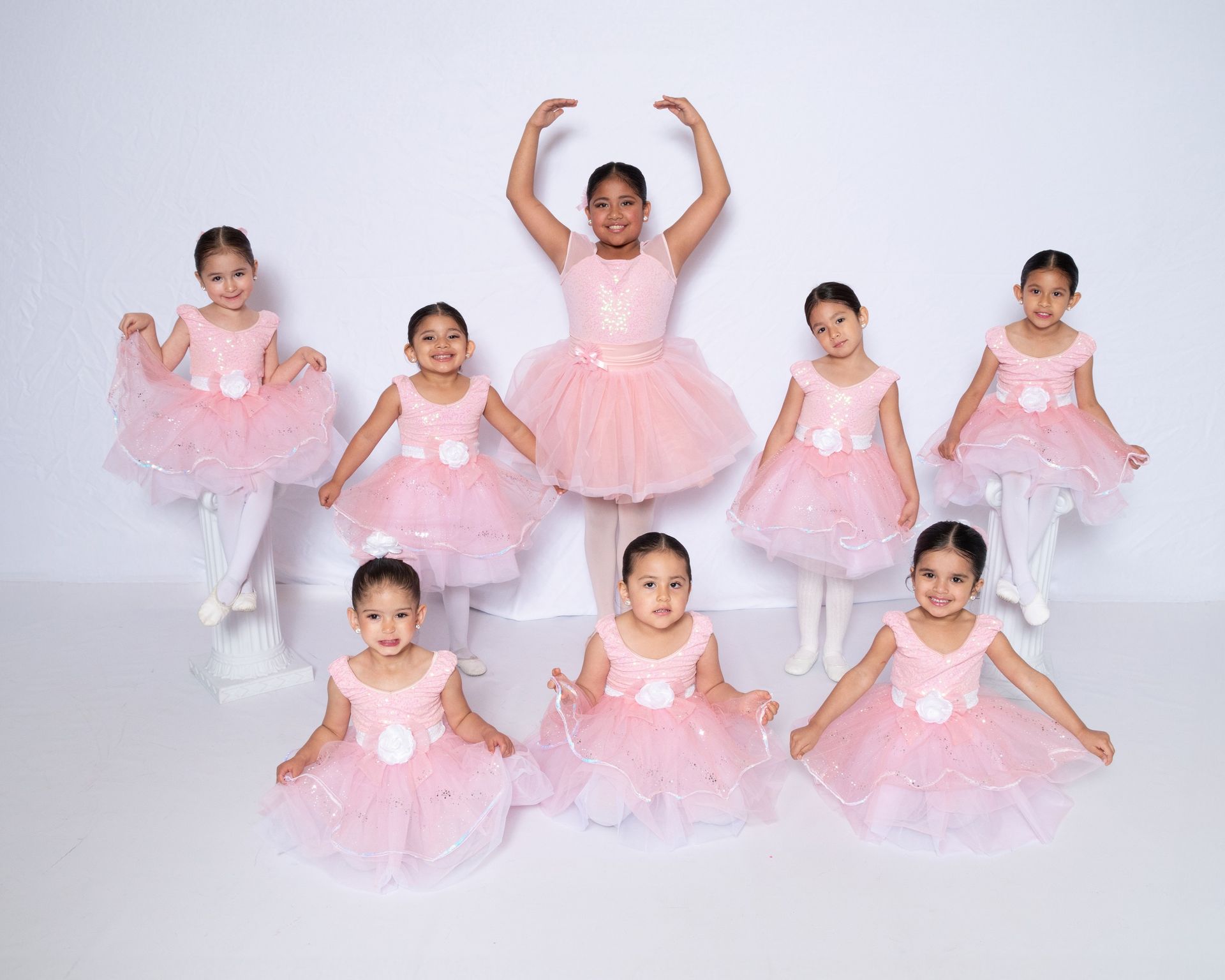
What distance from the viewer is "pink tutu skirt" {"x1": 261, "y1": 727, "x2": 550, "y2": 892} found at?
8.00 feet

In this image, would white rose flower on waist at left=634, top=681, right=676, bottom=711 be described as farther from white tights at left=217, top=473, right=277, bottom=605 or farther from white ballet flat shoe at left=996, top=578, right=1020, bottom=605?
white tights at left=217, top=473, right=277, bottom=605

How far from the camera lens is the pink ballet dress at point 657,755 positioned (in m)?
2.59

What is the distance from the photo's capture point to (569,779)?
265 centimetres

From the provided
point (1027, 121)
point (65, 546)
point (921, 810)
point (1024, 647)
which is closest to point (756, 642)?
point (1024, 647)

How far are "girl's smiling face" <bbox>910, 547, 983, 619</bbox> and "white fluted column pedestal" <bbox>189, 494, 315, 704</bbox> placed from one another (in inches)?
74.8

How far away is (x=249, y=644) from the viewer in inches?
135

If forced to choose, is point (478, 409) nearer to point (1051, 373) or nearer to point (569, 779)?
point (569, 779)

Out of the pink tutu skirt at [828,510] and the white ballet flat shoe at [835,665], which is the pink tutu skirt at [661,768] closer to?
the pink tutu skirt at [828,510]

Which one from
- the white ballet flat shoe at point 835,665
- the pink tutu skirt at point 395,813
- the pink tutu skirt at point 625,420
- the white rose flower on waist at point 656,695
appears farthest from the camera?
the white ballet flat shoe at point 835,665

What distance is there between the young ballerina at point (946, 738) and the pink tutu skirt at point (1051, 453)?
0.54 meters

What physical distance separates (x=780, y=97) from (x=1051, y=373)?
51.2 inches

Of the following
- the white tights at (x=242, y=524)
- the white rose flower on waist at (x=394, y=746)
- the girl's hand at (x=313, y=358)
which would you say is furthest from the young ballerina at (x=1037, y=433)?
the white tights at (x=242, y=524)

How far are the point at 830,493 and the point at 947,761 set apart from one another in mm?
887

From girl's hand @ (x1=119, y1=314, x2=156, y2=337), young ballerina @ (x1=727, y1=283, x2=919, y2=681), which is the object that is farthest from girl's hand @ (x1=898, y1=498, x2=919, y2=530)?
girl's hand @ (x1=119, y1=314, x2=156, y2=337)
